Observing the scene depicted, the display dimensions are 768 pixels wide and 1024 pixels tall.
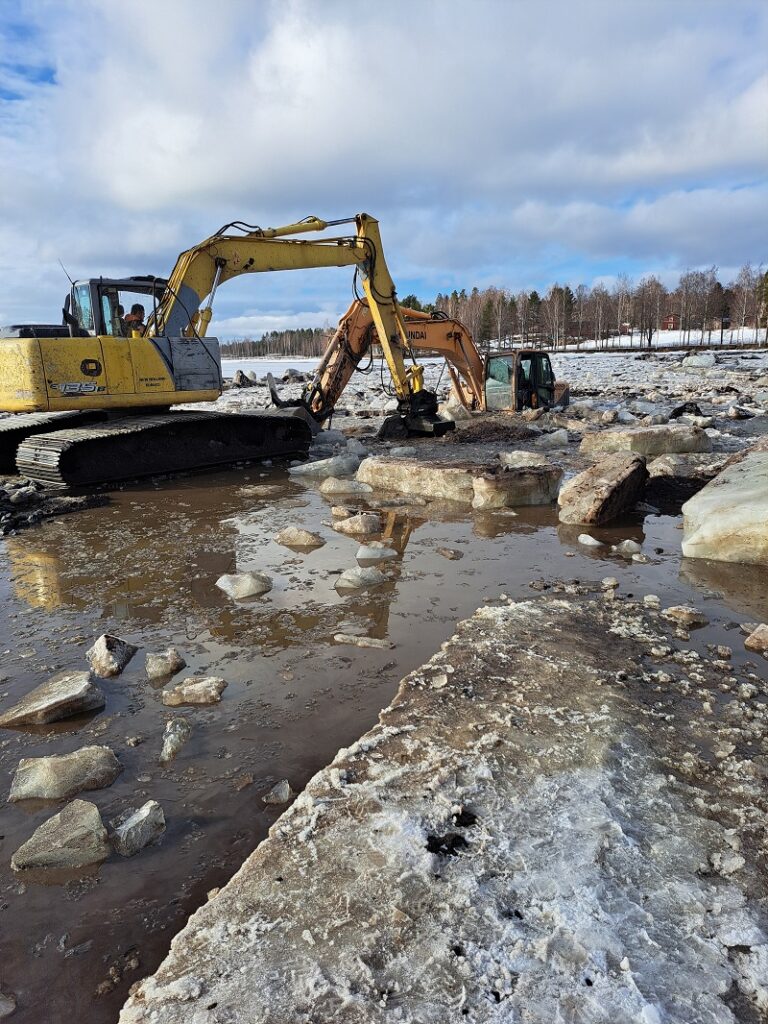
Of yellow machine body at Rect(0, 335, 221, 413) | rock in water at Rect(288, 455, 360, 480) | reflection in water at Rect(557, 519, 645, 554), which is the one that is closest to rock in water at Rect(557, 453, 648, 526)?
reflection in water at Rect(557, 519, 645, 554)

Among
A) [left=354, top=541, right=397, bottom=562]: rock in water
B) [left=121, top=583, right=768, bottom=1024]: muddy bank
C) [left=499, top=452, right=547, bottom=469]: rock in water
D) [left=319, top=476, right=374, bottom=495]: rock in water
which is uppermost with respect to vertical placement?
[left=499, top=452, right=547, bottom=469]: rock in water

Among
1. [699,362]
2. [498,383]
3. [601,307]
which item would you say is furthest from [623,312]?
[498,383]

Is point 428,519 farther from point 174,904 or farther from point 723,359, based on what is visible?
point 723,359

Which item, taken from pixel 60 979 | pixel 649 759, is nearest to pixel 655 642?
pixel 649 759

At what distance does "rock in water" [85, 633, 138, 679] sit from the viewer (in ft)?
10.1

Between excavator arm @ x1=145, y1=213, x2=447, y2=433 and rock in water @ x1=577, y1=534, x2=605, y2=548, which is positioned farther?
excavator arm @ x1=145, y1=213, x2=447, y2=433

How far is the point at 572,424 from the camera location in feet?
41.0

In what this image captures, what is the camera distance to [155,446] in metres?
8.43

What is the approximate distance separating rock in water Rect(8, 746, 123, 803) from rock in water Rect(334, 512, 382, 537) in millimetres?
3358

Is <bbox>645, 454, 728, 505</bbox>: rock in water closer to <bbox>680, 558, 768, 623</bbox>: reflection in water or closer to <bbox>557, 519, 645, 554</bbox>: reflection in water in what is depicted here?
<bbox>557, 519, 645, 554</bbox>: reflection in water

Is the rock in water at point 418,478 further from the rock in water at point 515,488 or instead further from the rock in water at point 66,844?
the rock in water at point 66,844

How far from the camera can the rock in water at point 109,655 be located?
3.08 meters

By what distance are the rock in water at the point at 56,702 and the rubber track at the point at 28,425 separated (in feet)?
22.3

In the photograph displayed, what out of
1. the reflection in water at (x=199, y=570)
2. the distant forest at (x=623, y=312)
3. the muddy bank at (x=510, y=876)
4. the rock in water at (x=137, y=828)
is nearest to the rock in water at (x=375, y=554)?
the reflection in water at (x=199, y=570)
